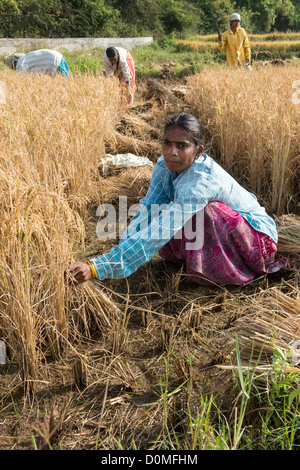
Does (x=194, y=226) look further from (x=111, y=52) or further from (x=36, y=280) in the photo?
(x=111, y=52)

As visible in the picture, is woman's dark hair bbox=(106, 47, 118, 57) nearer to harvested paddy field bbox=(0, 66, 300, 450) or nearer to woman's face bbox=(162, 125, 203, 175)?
harvested paddy field bbox=(0, 66, 300, 450)

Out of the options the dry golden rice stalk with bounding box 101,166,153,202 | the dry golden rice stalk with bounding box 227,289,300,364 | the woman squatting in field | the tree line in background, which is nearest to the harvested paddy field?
the dry golden rice stalk with bounding box 227,289,300,364

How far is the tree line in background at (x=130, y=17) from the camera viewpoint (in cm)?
1577

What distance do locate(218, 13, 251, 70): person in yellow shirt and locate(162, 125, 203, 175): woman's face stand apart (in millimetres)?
5312

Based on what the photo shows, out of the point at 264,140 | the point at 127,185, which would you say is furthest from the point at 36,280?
the point at 264,140

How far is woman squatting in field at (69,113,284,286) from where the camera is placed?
1599 millimetres

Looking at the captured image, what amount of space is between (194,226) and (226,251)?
24 centimetres

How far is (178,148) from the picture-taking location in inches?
70.7

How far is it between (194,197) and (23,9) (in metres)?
17.4

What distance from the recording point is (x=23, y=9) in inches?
628

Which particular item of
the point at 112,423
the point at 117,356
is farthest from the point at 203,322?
the point at 112,423

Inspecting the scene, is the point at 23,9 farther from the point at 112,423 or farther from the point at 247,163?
the point at 112,423

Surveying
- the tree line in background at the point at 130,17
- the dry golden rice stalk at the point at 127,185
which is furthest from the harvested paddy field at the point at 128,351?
the tree line in background at the point at 130,17

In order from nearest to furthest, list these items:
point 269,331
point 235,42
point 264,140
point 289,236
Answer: point 269,331 → point 289,236 → point 264,140 → point 235,42
